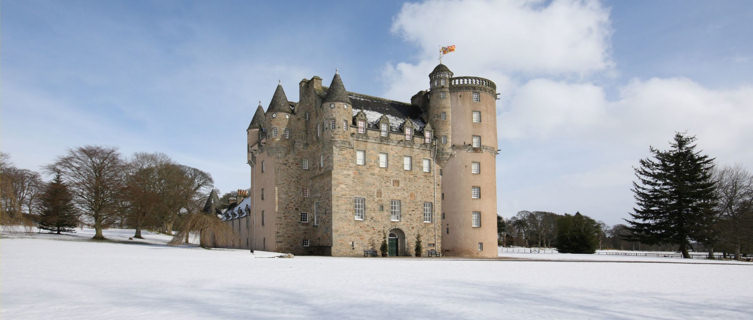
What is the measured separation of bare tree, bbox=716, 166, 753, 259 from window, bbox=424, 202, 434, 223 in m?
24.4

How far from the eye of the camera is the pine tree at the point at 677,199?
1865 inches

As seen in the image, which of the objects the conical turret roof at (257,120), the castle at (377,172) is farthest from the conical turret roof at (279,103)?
the conical turret roof at (257,120)

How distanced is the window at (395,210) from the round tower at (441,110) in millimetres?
5615

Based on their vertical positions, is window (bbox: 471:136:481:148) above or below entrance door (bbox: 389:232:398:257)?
above

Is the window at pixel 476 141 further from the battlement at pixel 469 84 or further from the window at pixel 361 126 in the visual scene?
the window at pixel 361 126

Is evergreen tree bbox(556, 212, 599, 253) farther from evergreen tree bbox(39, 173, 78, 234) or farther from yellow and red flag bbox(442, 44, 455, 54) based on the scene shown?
evergreen tree bbox(39, 173, 78, 234)

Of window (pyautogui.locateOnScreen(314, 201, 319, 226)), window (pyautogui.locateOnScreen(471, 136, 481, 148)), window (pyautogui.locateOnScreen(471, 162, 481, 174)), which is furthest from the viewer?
window (pyautogui.locateOnScreen(471, 136, 481, 148))

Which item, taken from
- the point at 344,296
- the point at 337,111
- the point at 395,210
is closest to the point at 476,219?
the point at 395,210

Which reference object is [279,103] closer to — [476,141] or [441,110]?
[441,110]

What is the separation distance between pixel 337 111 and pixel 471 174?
1283 cm

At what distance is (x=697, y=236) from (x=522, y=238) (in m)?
64.0

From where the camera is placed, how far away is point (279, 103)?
43.4 meters

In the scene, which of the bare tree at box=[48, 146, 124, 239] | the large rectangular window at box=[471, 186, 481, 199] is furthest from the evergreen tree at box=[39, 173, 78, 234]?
the large rectangular window at box=[471, 186, 481, 199]

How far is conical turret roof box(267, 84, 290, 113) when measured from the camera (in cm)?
4322
